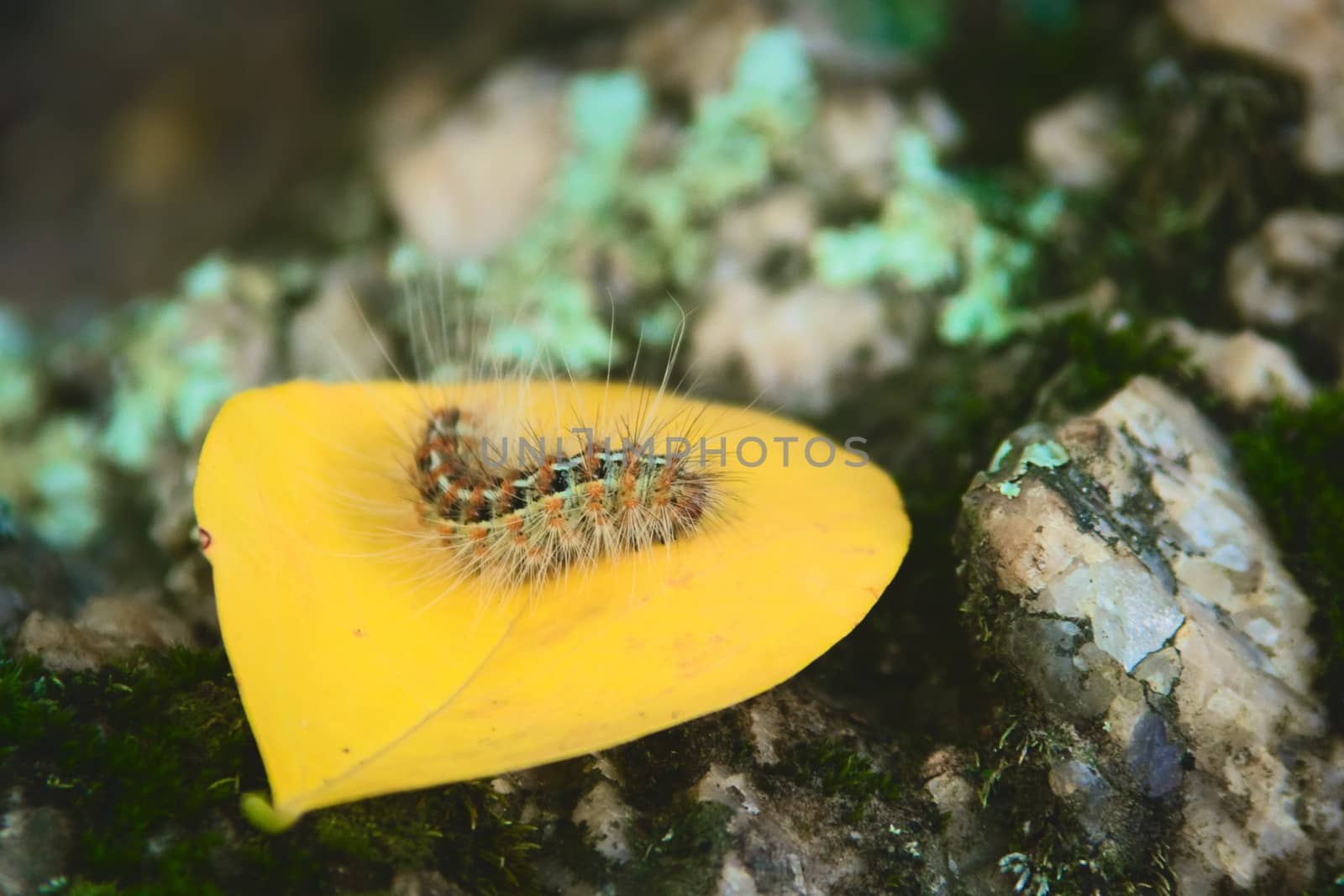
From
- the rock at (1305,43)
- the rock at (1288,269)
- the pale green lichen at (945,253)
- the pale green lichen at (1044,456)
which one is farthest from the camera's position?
the pale green lichen at (945,253)

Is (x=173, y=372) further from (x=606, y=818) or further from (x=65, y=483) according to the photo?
(x=606, y=818)

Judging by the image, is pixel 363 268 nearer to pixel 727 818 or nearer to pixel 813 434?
pixel 813 434

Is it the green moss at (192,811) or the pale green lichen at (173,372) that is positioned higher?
the green moss at (192,811)

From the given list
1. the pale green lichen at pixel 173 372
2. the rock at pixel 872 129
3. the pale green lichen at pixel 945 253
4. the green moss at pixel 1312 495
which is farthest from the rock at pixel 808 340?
the pale green lichen at pixel 173 372

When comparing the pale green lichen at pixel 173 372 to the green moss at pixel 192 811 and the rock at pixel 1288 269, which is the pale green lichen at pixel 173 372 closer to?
the green moss at pixel 192 811

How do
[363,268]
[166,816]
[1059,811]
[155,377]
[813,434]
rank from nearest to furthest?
[166,816] → [1059,811] → [813,434] → [155,377] → [363,268]

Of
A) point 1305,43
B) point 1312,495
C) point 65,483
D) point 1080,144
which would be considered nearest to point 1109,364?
point 1312,495

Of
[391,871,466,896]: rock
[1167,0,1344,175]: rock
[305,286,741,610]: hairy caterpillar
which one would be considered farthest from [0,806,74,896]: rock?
[1167,0,1344,175]: rock

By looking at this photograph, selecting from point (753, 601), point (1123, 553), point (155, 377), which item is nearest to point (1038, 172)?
point (1123, 553)
